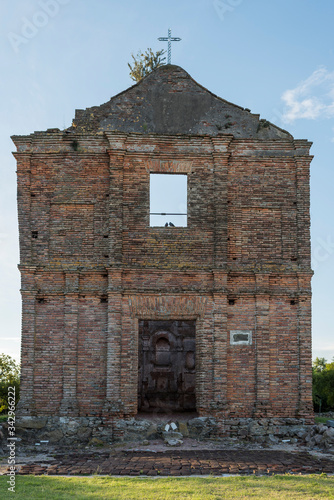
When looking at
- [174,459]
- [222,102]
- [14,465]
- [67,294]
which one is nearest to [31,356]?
[67,294]

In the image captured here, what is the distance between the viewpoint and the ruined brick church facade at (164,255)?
14141 millimetres

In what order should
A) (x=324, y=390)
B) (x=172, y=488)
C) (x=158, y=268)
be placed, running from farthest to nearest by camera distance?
(x=324, y=390), (x=158, y=268), (x=172, y=488)

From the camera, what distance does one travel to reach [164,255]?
14.5m

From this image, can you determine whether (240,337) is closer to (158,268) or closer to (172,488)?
(158,268)

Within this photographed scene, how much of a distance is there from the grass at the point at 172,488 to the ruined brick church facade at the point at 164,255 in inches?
173

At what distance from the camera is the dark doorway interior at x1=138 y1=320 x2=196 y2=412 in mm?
20125

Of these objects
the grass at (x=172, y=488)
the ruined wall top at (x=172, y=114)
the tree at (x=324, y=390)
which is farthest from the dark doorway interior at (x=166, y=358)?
the grass at (x=172, y=488)

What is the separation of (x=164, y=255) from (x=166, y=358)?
7004mm

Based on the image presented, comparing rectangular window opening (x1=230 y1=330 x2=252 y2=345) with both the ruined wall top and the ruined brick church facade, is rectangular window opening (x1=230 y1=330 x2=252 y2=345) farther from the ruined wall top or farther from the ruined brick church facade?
the ruined wall top

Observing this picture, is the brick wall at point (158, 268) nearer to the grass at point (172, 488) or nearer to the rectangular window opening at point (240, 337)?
the rectangular window opening at point (240, 337)

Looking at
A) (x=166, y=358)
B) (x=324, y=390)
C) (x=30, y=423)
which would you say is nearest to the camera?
(x=30, y=423)

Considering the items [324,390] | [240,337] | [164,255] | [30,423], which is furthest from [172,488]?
[324,390]

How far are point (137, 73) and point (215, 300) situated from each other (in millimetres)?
9660

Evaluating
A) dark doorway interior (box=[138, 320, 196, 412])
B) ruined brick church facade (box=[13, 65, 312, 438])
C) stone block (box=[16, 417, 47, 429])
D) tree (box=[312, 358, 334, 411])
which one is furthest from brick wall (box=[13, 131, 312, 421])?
tree (box=[312, 358, 334, 411])
